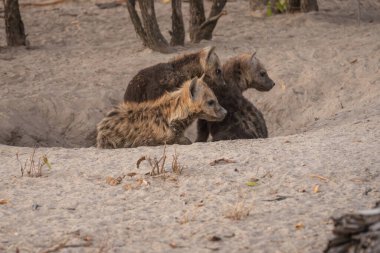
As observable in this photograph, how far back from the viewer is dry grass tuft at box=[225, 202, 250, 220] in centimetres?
423

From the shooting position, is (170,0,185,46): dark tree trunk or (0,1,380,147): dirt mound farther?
(170,0,185,46): dark tree trunk

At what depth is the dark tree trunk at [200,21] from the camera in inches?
418

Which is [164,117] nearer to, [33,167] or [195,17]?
[33,167]

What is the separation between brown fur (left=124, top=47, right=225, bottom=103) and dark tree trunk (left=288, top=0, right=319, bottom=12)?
4653 mm

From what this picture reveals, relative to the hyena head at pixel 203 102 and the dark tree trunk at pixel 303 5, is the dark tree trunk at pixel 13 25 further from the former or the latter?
the hyena head at pixel 203 102

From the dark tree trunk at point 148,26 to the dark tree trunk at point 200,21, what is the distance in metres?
0.68

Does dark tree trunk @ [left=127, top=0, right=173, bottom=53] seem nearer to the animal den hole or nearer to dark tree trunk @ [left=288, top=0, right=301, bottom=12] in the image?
the animal den hole

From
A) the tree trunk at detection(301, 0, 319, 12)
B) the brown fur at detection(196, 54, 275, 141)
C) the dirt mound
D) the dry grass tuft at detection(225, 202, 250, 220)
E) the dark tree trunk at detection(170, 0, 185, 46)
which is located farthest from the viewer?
the tree trunk at detection(301, 0, 319, 12)

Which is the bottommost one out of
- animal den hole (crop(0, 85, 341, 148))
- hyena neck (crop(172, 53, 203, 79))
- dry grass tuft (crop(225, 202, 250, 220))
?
animal den hole (crop(0, 85, 341, 148))

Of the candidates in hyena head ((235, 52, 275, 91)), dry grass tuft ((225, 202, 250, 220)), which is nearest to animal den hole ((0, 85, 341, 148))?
hyena head ((235, 52, 275, 91))

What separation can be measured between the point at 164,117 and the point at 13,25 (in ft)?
15.8

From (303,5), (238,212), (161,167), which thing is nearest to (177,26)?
(303,5)

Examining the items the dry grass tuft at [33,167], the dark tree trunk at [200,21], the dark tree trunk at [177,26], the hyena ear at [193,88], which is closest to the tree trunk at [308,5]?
the dark tree trunk at [200,21]

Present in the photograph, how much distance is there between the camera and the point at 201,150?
6.10m
